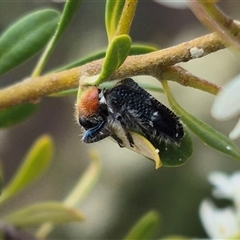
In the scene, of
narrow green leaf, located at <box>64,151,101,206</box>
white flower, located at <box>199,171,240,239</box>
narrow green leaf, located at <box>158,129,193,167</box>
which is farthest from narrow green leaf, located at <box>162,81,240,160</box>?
narrow green leaf, located at <box>64,151,101,206</box>

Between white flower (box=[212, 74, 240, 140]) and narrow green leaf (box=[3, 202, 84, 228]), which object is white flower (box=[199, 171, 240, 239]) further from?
white flower (box=[212, 74, 240, 140])

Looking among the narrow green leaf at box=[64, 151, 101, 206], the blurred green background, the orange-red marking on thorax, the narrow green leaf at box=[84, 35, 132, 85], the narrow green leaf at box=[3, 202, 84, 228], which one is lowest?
the blurred green background

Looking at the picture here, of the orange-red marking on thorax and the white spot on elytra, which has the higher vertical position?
the white spot on elytra

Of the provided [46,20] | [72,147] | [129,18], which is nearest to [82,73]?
[129,18]

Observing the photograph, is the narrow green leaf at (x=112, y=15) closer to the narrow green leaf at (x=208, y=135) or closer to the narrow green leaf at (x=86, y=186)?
the narrow green leaf at (x=208, y=135)

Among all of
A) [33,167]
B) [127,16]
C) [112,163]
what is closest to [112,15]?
[127,16]

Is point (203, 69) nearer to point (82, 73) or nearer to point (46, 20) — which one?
point (46, 20)

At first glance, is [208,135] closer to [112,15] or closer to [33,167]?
[112,15]
